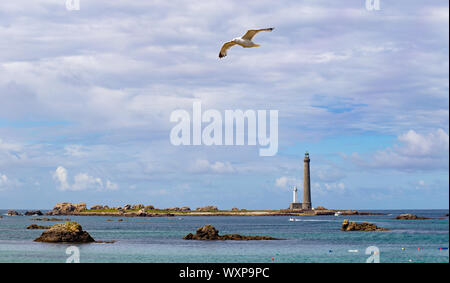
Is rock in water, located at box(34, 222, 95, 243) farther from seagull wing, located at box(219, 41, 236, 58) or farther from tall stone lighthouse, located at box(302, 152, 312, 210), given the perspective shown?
tall stone lighthouse, located at box(302, 152, 312, 210)

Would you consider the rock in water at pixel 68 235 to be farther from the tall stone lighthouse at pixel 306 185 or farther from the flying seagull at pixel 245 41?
the tall stone lighthouse at pixel 306 185

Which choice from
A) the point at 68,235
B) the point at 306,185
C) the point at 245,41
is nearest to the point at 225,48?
the point at 245,41

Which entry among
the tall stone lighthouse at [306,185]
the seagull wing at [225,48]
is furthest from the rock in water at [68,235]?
the tall stone lighthouse at [306,185]

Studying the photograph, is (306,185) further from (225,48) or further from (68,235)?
(225,48)

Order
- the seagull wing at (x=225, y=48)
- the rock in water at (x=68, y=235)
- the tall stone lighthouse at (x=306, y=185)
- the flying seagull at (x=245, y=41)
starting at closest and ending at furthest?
the flying seagull at (x=245, y=41), the seagull wing at (x=225, y=48), the rock in water at (x=68, y=235), the tall stone lighthouse at (x=306, y=185)

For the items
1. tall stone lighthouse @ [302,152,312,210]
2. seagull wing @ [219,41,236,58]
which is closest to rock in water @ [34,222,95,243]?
seagull wing @ [219,41,236,58]

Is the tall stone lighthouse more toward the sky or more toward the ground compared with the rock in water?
more toward the sky

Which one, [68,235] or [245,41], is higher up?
[245,41]

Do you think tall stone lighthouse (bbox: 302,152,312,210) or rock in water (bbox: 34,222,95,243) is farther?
tall stone lighthouse (bbox: 302,152,312,210)
